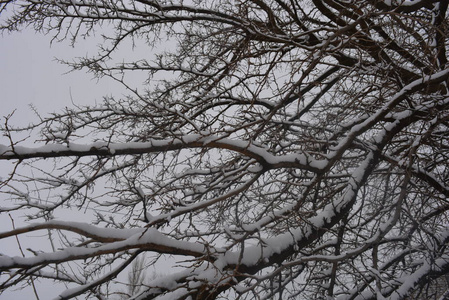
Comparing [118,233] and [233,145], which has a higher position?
[233,145]

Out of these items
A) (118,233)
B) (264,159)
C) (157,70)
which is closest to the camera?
(118,233)

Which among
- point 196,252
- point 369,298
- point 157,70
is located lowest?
point 369,298

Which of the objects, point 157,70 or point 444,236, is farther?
point 157,70

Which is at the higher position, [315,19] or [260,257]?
[315,19]

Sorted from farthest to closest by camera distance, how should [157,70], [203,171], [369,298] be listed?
[157,70] < [203,171] < [369,298]

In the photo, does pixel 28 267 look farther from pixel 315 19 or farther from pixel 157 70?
pixel 315 19

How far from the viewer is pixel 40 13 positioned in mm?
4543

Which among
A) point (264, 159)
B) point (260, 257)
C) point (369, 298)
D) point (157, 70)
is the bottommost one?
→ point (369, 298)

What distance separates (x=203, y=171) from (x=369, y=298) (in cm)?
286

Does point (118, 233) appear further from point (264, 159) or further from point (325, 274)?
point (325, 274)

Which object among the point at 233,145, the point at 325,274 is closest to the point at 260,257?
the point at 233,145

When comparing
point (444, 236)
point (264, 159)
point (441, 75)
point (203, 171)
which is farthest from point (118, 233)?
point (444, 236)

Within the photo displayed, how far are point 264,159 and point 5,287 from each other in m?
2.21

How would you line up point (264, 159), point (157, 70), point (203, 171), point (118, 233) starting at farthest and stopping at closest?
point (157, 70), point (203, 171), point (264, 159), point (118, 233)
